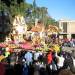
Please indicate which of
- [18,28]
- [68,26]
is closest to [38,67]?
[18,28]

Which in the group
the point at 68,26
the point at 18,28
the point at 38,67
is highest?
the point at 38,67

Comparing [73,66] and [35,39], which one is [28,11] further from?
[73,66]

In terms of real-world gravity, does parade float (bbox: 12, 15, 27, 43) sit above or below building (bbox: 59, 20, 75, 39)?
above

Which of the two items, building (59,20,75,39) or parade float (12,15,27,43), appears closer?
parade float (12,15,27,43)

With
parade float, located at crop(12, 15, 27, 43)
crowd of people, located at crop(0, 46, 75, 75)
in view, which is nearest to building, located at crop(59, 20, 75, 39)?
parade float, located at crop(12, 15, 27, 43)

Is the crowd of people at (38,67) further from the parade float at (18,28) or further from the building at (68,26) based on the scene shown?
the building at (68,26)

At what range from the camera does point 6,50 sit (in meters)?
24.1

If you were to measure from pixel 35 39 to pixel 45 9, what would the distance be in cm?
4271

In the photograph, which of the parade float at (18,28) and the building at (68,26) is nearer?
the parade float at (18,28)

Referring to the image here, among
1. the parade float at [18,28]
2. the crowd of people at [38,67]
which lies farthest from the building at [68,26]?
the crowd of people at [38,67]

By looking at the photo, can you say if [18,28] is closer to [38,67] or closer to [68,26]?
[38,67]

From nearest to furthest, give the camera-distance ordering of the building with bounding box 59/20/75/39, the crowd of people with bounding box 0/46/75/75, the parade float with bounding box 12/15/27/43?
the crowd of people with bounding box 0/46/75/75 < the parade float with bounding box 12/15/27/43 < the building with bounding box 59/20/75/39

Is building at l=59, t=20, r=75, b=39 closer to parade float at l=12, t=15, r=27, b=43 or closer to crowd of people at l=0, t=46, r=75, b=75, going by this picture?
parade float at l=12, t=15, r=27, b=43

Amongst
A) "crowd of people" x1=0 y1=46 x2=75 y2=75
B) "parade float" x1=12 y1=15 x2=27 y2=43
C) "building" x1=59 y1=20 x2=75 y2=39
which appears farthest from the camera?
"building" x1=59 y1=20 x2=75 y2=39
